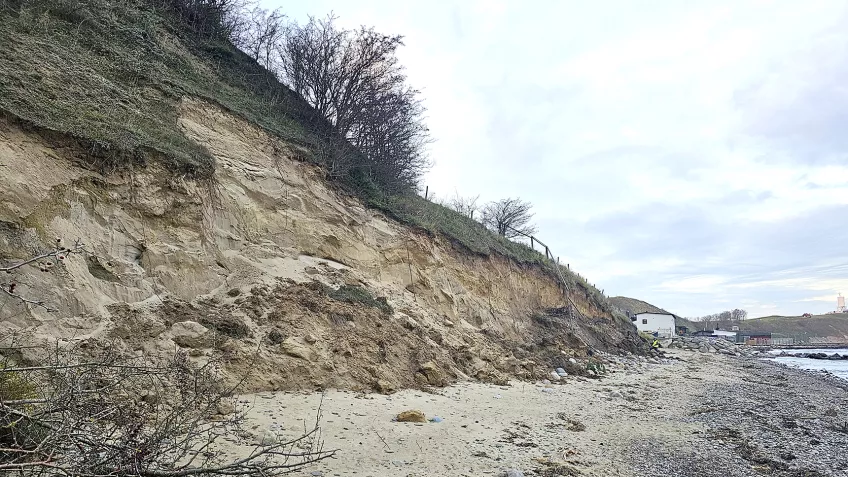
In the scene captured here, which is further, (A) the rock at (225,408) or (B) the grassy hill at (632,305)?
(B) the grassy hill at (632,305)

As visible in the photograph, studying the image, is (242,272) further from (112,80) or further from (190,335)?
(112,80)

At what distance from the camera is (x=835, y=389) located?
16297 mm

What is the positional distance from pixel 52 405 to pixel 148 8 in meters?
13.7

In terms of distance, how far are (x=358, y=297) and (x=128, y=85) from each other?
6.94m

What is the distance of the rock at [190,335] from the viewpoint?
769cm

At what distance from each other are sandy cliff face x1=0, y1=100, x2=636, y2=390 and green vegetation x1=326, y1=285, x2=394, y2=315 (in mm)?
51

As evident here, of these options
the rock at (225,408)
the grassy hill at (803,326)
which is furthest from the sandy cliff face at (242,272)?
the grassy hill at (803,326)

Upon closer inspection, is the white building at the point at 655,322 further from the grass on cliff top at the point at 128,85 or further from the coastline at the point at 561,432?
the grass on cliff top at the point at 128,85

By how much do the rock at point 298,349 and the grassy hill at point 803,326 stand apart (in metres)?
92.8

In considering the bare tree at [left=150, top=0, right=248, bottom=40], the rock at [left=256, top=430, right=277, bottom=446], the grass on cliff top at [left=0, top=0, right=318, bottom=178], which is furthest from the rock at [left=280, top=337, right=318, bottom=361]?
the bare tree at [left=150, top=0, right=248, bottom=40]

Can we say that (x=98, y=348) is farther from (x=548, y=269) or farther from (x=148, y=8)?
(x=548, y=269)

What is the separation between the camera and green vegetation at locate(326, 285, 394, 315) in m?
10.9

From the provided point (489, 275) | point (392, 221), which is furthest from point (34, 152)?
point (489, 275)

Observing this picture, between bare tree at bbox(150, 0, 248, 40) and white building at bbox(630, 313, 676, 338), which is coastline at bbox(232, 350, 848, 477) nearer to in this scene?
bare tree at bbox(150, 0, 248, 40)
